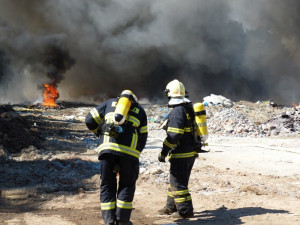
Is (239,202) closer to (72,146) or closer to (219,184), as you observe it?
(219,184)

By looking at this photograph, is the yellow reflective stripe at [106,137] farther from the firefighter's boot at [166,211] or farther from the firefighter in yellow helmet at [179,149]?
the firefighter's boot at [166,211]

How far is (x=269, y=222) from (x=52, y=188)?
268 cm

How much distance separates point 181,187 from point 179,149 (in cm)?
37

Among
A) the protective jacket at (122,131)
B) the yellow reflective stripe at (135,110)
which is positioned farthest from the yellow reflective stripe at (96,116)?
the yellow reflective stripe at (135,110)

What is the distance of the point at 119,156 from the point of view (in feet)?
9.10

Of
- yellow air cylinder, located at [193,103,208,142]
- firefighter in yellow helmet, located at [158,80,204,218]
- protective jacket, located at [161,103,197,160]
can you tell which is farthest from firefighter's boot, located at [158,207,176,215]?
yellow air cylinder, located at [193,103,208,142]

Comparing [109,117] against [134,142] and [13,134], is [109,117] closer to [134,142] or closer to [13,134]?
[134,142]

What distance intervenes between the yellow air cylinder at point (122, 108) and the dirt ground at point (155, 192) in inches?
41.7

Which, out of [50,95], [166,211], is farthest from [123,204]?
[50,95]

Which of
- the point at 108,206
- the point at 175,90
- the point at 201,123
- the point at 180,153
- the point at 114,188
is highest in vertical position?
the point at 175,90

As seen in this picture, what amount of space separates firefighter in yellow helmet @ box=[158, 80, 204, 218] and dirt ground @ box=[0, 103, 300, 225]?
0.14 metres

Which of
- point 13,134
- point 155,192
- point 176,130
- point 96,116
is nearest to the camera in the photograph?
point 96,116

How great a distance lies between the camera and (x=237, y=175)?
537cm

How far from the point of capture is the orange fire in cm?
2434
